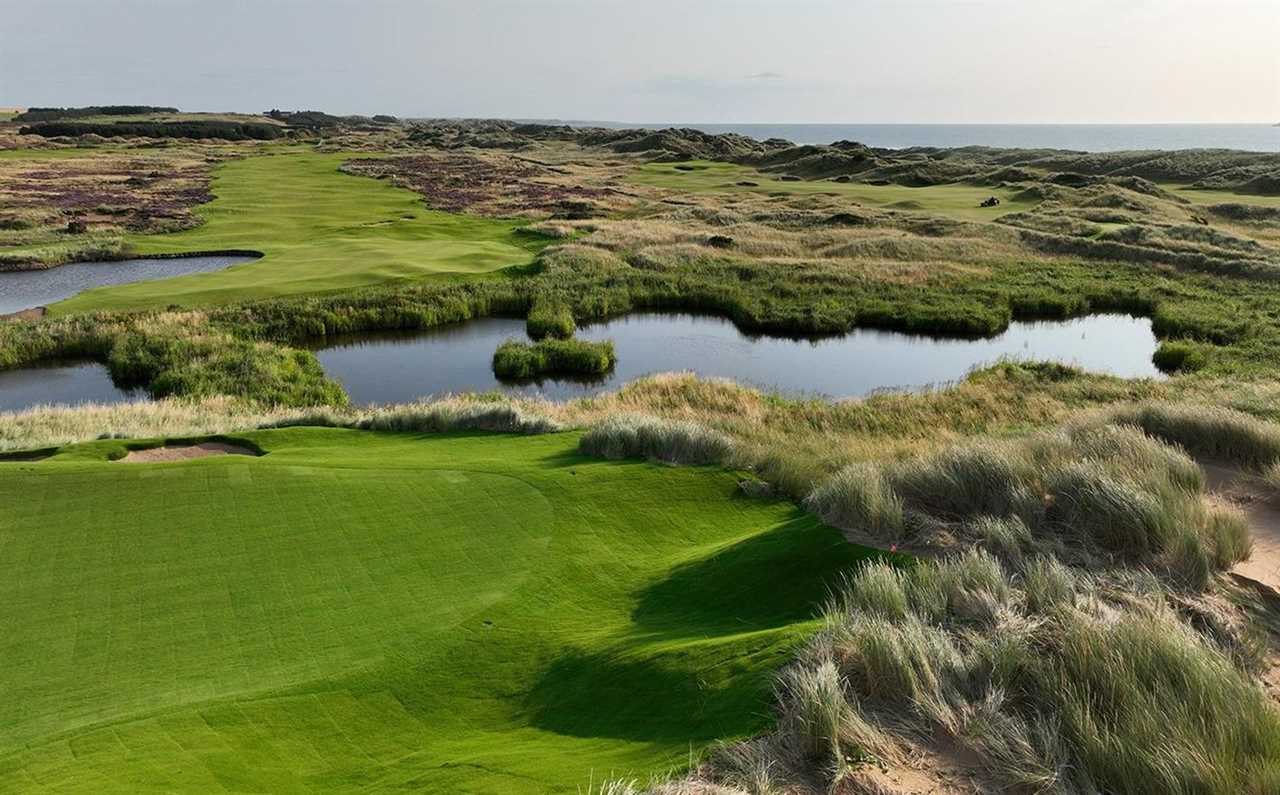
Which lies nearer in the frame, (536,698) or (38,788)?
(38,788)

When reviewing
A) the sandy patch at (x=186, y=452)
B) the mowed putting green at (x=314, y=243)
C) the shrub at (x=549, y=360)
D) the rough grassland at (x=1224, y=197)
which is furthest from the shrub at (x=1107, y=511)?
the rough grassland at (x=1224, y=197)

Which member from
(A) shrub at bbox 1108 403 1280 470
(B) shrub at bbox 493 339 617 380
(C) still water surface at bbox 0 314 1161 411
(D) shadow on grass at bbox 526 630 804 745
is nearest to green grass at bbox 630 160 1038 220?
(C) still water surface at bbox 0 314 1161 411

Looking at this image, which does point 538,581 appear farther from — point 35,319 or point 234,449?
point 35,319

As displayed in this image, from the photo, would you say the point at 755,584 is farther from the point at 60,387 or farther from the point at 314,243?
the point at 314,243

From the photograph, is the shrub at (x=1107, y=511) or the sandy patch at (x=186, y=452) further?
the sandy patch at (x=186, y=452)

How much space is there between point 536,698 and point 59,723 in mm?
2929

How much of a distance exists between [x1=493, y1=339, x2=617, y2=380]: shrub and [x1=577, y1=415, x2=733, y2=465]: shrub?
36.8ft

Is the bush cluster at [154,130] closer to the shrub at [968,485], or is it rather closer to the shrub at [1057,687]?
the shrub at [968,485]

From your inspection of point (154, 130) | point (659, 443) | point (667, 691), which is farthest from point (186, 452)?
point (154, 130)

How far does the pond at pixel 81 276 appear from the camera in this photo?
2709 centimetres

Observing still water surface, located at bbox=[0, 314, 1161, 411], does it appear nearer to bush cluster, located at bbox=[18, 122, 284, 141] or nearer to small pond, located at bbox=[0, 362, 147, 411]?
small pond, located at bbox=[0, 362, 147, 411]

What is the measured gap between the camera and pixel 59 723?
4.76m

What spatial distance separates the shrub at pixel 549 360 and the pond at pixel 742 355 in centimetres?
43

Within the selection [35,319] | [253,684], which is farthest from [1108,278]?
[35,319]
